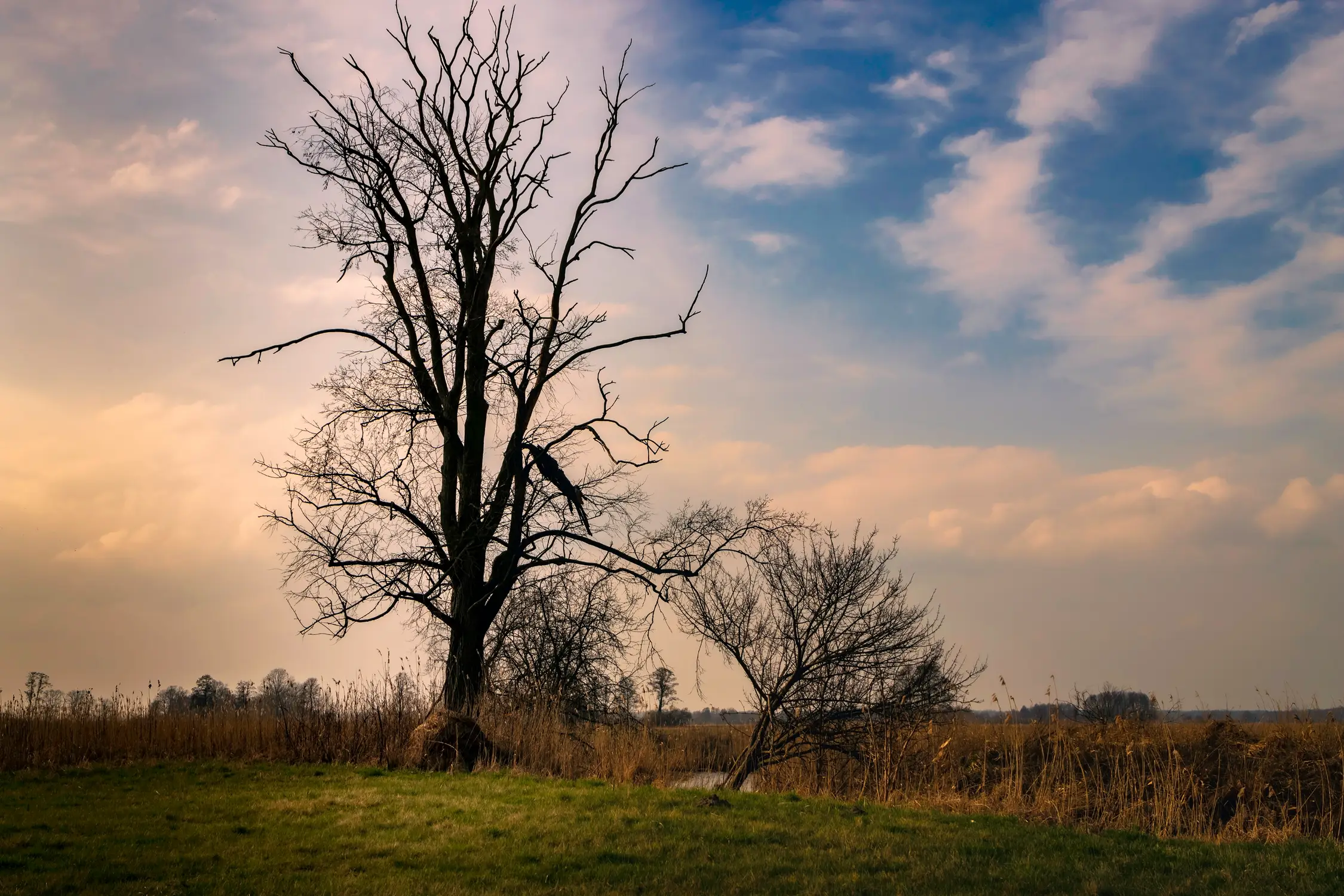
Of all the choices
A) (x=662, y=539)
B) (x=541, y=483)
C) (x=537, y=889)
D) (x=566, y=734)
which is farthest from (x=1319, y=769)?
(x=537, y=889)

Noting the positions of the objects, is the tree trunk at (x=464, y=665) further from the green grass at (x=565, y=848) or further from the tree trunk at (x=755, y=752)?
the tree trunk at (x=755, y=752)

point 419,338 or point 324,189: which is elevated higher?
point 324,189

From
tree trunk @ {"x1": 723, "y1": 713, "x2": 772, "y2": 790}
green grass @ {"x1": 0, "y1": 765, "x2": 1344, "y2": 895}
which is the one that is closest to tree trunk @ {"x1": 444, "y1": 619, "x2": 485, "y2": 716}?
green grass @ {"x1": 0, "y1": 765, "x2": 1344, "y2": 895}

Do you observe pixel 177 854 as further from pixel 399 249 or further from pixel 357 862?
pixel 399 249

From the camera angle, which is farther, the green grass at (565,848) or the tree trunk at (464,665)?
the tree trunk at (464,665)

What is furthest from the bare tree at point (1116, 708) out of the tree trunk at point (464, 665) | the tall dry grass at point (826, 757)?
the tree trunk at point (464, 665)

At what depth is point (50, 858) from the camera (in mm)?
7918

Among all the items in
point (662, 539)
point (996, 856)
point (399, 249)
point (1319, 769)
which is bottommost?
point (1319, 769)

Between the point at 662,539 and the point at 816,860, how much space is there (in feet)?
34.9

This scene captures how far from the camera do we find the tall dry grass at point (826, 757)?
41.0ft

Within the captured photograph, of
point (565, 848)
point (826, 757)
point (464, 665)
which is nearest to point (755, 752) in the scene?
point (826, 757)

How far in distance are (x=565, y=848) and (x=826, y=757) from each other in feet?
38.7

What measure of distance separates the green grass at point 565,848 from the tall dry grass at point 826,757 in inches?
94.3

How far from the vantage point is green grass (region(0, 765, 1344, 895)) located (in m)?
7.24
